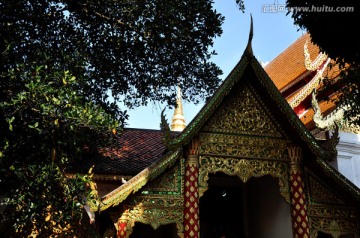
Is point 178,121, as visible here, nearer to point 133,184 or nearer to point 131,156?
point 131,156

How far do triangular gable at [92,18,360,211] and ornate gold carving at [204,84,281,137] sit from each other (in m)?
0.07

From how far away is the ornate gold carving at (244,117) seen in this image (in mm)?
7490

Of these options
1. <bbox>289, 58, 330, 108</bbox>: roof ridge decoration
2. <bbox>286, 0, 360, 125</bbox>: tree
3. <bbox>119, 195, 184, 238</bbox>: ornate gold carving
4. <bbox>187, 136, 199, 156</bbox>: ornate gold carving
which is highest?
<bbox>289, 58, 330, 108</bbox>: roof ridge decoration

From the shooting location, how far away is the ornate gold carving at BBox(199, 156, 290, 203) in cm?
720

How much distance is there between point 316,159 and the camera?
24.4 ft

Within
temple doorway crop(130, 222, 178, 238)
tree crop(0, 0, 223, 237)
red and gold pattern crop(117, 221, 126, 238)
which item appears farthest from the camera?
temple doorway crop(130, 222, 178, 238)

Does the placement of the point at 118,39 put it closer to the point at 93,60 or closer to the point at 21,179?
the point at 93,60

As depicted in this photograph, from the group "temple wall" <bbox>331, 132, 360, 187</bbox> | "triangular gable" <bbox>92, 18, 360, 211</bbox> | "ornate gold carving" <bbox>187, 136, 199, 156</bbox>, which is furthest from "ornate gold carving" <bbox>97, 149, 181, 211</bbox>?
"temple wall" <bbox>331, 132, 360, 187</bbox>

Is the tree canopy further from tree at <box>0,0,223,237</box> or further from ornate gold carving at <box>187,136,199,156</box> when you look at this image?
ornate gold carving at <box>187,136,199,156</box>

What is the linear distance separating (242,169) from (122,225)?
2.17 meters

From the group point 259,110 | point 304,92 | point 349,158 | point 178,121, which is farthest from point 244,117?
point 178,121

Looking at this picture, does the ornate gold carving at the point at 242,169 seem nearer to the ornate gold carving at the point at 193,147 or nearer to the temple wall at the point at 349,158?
the ornate gold carving at the point at 193,147

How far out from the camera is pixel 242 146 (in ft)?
24.4

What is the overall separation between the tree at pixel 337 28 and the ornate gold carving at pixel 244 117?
127cm
